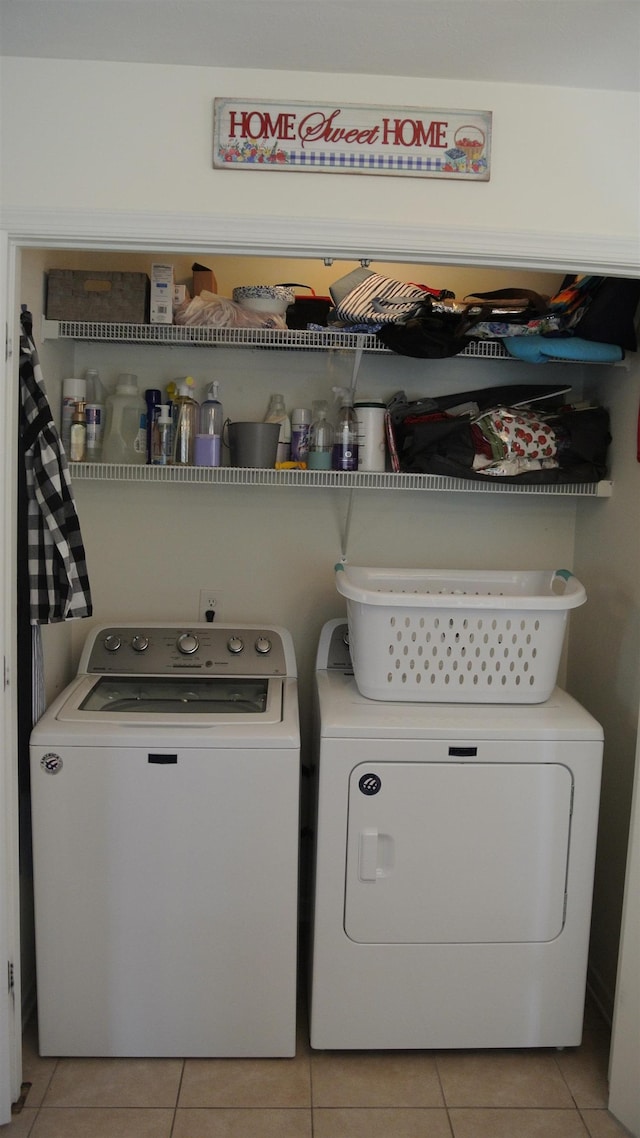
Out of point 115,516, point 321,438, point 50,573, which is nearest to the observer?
point 50,573

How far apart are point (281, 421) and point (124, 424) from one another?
18.1 inches

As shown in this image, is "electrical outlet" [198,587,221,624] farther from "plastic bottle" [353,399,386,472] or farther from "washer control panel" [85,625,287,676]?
"plastic bottle" [353,399,386,472]

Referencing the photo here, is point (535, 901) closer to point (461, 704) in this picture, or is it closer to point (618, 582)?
point (461, 704)

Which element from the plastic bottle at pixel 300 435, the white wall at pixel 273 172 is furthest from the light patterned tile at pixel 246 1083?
the white wall at pixel 273 172

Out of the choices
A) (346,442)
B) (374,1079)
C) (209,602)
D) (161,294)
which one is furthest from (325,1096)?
(161,294)

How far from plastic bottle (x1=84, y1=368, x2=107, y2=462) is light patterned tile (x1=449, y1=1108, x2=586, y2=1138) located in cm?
194

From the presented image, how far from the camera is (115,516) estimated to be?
295 centimetres

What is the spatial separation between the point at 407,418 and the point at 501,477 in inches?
13.0

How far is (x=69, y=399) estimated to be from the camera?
2693 mm

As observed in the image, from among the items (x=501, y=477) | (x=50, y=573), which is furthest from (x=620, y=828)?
(x=50, y=573)

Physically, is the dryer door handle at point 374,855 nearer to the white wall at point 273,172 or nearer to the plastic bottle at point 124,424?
the plastic bottle at point 124,424

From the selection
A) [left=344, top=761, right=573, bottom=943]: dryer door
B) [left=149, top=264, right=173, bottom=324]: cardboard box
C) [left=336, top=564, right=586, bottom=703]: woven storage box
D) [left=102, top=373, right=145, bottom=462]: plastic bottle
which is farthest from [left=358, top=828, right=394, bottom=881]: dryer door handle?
[left=149, top=264, right=173, bottom=324]: cardboard box

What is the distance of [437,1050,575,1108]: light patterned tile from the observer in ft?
7.55

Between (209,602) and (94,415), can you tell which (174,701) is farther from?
(94,415)
